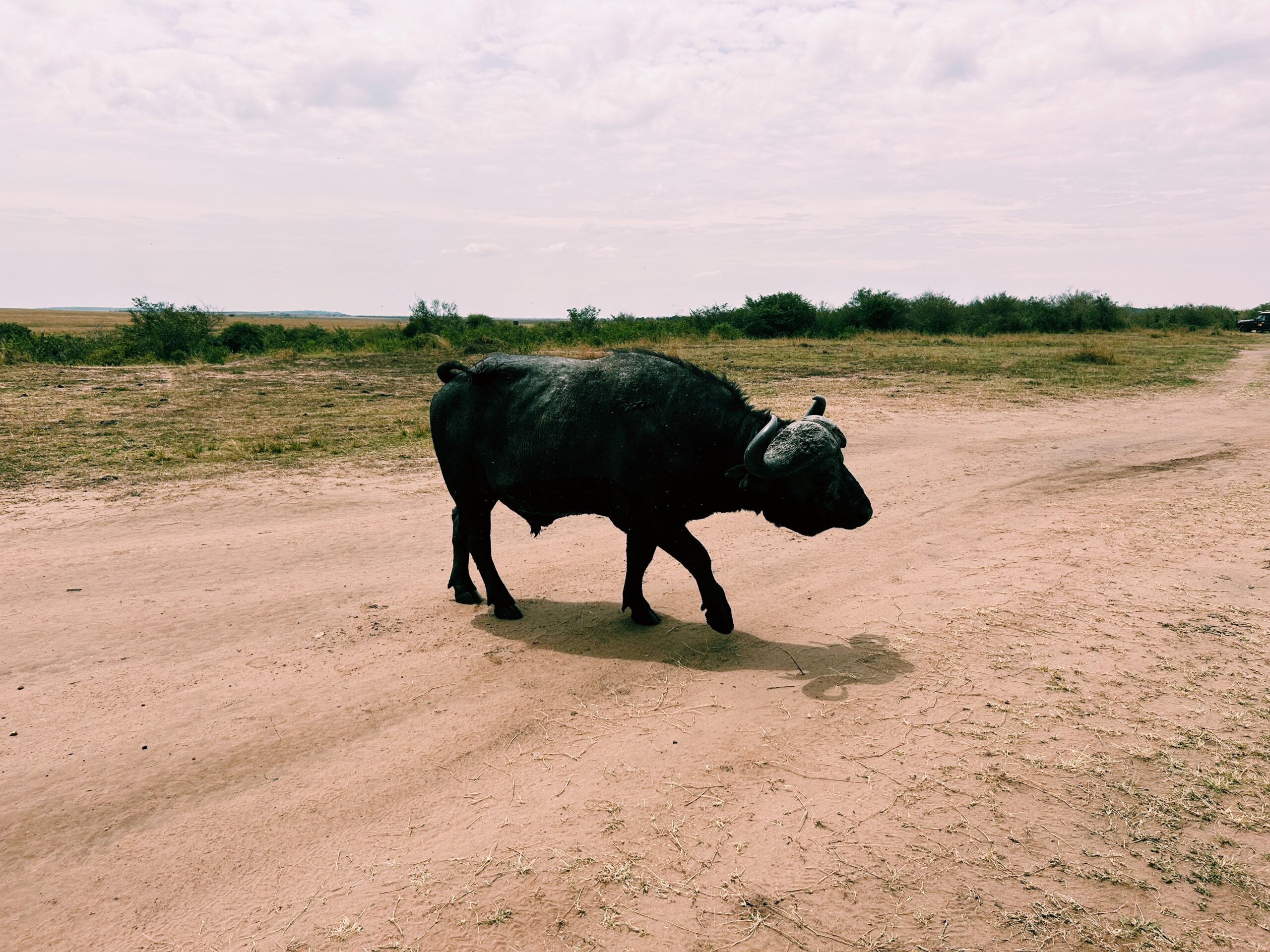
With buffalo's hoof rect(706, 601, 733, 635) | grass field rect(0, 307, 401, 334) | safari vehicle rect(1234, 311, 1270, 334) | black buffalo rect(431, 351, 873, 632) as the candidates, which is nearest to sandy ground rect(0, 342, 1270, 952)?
buffalo's hoof rect(706, 601, 733, 635)

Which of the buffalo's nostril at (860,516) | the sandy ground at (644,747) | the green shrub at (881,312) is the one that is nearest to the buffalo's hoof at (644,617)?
the sandy ground at (644,747)

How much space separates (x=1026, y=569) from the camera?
711 cm

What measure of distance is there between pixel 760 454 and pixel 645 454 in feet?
2.72

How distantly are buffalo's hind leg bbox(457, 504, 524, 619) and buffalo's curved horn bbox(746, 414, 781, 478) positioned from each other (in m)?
2.22

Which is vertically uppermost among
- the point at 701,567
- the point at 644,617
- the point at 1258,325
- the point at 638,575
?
the point at 1258,325

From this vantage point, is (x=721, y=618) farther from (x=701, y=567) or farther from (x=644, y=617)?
(x=644, y=617)

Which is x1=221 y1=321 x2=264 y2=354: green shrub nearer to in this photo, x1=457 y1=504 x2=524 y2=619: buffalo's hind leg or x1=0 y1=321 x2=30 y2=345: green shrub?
x1=0 y1=321 x2=30 y2=345: green shrub

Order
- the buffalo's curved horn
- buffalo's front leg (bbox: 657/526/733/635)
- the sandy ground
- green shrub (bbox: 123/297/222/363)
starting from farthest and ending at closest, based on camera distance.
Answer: green shrub (bbox: 123/297/222/363) < buffalo's front leg (bbox: 657/526/733/635) < the buffalo's curved horn < the sandy ground

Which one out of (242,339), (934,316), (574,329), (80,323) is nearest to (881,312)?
(934,316)

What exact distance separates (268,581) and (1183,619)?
7.44 m

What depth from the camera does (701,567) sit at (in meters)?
5.68

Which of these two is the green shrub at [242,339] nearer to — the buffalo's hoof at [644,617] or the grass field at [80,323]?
the grass field at [80,323]

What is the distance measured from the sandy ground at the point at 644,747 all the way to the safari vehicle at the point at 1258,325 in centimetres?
5497

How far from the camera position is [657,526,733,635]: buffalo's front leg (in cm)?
566
